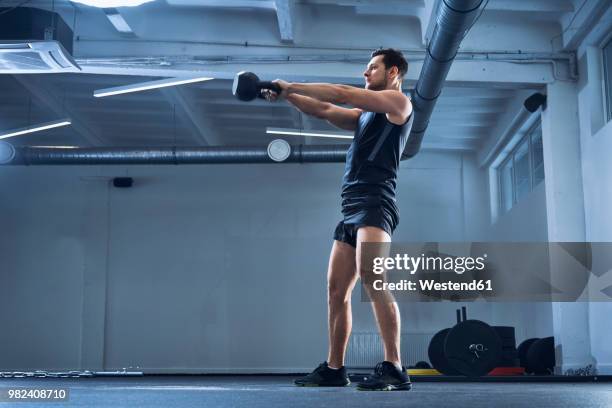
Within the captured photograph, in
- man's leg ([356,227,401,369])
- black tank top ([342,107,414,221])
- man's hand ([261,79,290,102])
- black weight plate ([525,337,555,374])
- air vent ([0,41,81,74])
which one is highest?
air vent ([0,41,81,74])

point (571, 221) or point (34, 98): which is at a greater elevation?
point (34, 98)

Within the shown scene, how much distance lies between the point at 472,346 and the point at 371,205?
147 inches

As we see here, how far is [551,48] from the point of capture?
21.6ft

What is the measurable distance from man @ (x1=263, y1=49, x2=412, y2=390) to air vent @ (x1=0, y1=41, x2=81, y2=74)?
2.88 m

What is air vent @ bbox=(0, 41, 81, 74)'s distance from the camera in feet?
16.0

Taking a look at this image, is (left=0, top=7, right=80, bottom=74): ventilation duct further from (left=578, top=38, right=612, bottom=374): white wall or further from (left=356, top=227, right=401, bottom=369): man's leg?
(left=578, top=38, right=612, bottom=374): white wall

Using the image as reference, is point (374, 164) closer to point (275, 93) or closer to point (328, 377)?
point (275, 93)

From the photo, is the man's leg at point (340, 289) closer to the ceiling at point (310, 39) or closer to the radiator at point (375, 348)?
the ceiling at point (310, 39)

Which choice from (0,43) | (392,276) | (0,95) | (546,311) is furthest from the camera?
(392,276)

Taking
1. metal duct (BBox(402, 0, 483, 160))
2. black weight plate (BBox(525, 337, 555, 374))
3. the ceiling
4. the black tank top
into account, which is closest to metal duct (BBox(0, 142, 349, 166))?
metal duct (BBox(402, 0, 483, 160))

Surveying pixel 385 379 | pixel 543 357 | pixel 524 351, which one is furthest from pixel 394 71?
pixel 524 351

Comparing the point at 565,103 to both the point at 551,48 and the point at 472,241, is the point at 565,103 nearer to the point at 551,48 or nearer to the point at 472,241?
the point at 551,48

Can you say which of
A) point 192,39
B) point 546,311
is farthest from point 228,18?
point 546,311

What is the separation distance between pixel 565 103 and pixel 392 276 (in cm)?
366
